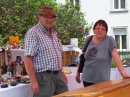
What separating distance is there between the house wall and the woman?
1126cm

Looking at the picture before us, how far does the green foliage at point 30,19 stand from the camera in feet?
36.1

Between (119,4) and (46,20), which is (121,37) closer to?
(119,4)

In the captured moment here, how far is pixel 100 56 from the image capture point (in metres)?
2.91

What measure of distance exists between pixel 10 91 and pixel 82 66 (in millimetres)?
904

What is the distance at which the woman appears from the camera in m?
2.91

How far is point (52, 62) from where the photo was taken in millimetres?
2652

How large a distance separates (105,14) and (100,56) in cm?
1173

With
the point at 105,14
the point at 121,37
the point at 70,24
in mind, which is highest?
the point at 105,14

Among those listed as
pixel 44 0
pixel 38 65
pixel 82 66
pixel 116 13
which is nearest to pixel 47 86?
pixel 38 65

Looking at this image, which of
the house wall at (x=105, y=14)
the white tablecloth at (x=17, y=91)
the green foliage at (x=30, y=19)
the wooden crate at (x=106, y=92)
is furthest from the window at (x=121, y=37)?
the wooden crate at (x=106, y=92)

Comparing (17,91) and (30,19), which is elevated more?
(30,19)

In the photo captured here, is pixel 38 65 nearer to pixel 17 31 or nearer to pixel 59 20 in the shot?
pixel 17 31

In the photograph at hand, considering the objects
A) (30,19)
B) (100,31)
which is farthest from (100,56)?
(30,19)

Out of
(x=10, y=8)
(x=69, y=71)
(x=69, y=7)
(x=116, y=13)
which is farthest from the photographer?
(x=116, y=13)
